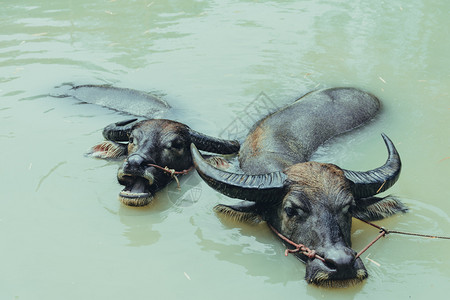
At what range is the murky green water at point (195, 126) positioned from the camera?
132 inches

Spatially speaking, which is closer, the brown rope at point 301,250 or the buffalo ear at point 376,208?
the brown rope at point 301,250

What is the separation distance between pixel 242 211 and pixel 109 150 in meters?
1.76

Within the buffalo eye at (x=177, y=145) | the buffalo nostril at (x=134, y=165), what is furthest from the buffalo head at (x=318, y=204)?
the buffalo eye at (x=177, y=145)

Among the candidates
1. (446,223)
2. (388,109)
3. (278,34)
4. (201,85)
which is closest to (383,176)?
(446,223)

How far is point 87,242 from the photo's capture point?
12.1 ft

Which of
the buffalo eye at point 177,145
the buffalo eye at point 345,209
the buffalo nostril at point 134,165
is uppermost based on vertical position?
the buffalo eye at point 345,209

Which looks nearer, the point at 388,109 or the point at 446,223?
the point at 446,223

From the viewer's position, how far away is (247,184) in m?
3.54

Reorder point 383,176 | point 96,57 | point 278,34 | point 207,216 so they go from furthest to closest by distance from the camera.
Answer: point 278,34 → point 96,57 → point 207,216 → point 383,176

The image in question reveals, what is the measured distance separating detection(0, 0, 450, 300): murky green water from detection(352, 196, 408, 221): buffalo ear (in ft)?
0.41

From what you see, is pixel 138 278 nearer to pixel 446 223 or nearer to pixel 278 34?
pixel 446 223

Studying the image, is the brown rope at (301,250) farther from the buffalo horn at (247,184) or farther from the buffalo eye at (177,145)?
the buffalo eye at (177,145)

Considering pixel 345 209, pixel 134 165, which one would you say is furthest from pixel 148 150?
pixel 345 209

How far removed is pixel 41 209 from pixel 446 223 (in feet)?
10.8
